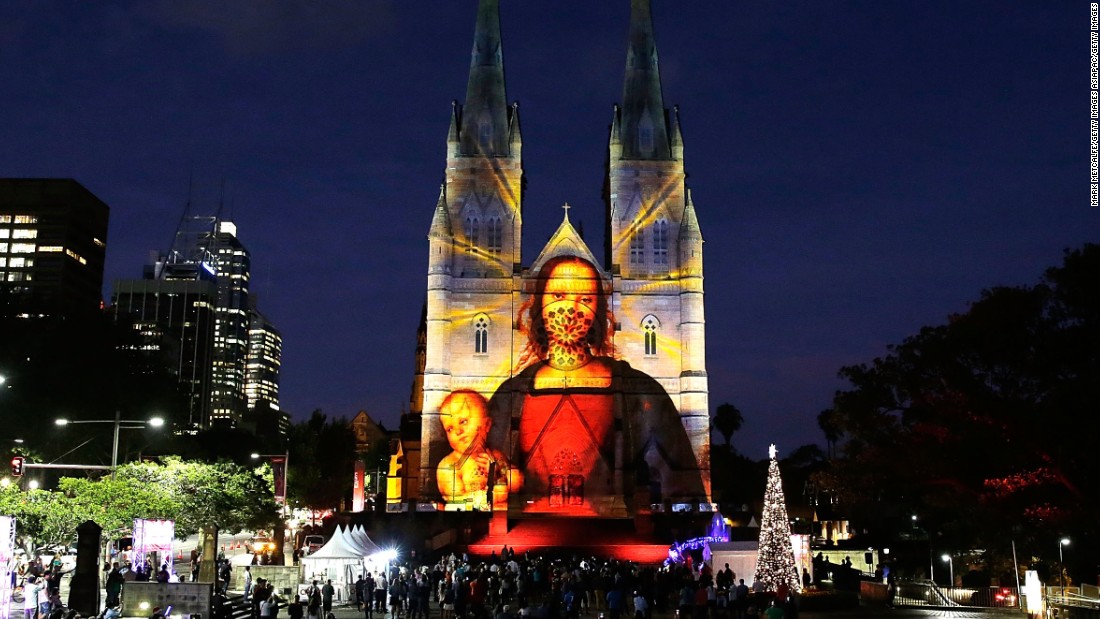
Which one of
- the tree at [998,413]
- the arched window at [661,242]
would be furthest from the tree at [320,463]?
the tree at [998,413]

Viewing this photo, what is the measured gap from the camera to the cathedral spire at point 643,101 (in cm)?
6931

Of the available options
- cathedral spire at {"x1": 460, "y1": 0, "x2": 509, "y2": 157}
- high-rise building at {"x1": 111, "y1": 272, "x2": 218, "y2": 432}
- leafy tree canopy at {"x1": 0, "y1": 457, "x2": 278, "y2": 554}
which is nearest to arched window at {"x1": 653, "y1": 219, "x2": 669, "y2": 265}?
cathedral spire at {"x1": 460, "y1": 0, "x2": 509, "y2": 157}

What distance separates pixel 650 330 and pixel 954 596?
35.9 meters

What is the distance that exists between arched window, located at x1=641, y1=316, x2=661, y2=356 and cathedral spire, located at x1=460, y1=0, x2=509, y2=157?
46.0ft

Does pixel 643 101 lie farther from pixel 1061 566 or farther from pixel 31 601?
pixel 31 601

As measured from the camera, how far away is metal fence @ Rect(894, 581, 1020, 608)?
99.1 ft

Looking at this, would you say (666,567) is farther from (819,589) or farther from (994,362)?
(994,362)

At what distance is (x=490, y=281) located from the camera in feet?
220

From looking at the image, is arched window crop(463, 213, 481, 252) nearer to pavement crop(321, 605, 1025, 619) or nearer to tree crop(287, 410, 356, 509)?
tree crop(287, 410, 356, 509)

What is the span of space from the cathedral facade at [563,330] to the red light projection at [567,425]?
0.28 ft

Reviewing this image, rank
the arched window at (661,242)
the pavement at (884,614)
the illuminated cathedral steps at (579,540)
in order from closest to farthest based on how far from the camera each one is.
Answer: the pavement at (884,614) → the illuminated cathedral steps at (579,540) → the arched window at (661,242)

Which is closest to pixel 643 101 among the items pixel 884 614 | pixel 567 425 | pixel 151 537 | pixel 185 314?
pixel 567 425

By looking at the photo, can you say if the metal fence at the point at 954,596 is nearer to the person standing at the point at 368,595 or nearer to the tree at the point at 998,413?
the tree at the point at 998,413

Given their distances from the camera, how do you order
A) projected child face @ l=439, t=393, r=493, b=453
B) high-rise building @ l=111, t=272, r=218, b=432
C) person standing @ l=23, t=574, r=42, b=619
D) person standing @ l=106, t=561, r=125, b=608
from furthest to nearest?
high-rise building @ l=111, t=272, r=218, b=432 < projected child face @ l=439, t=393, r=493, b=453 < person standing @ l=106, t=561, r=125, b=608 < person standing @ l=23, t=574, r=42, b=619
